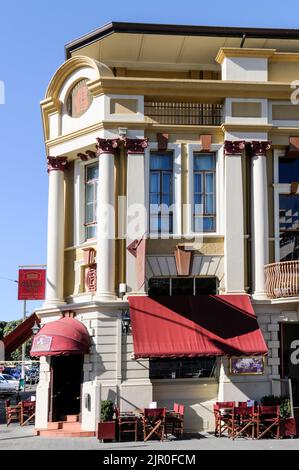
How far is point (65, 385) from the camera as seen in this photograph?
2295cm

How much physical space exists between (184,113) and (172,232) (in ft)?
13.2

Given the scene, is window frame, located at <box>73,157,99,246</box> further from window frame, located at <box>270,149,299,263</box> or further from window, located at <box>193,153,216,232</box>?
window frame, located at <box>270,149,299,263</box>

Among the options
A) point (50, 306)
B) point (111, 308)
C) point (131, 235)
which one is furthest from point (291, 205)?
point (50, 306)

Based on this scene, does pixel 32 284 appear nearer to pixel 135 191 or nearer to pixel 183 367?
pixel 135 191

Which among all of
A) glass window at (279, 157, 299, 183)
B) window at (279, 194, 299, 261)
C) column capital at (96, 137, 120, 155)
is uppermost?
column capital at (96, 137, 120, 155)

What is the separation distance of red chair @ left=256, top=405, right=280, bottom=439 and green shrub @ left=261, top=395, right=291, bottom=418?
0.43m

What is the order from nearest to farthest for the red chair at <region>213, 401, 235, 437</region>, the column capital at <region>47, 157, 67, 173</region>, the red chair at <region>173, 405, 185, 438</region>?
the red chair at <region>173, 405, 185, 438</region>, the red chair at <region>213, 401, 235, 437</region>, the column capital at <region>47, 157, 67, 173</region>

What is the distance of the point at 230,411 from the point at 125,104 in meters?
10.2

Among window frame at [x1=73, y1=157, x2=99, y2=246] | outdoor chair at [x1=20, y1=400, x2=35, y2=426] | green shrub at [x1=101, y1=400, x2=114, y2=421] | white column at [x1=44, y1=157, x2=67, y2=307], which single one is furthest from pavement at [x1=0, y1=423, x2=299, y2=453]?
window frame at [x1=73, y1=157, x2=99, y2=246]

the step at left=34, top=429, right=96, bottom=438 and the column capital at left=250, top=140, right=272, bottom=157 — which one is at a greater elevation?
the column capital at left=250, top=140, right=272, bottom=157

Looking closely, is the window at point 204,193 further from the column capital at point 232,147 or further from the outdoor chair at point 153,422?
the outdoor chair at point 153,422

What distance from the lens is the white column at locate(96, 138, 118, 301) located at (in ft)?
72.4

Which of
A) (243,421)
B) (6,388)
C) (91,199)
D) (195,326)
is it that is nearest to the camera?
(243,421)

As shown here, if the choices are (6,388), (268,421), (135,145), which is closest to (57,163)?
(135,145)
